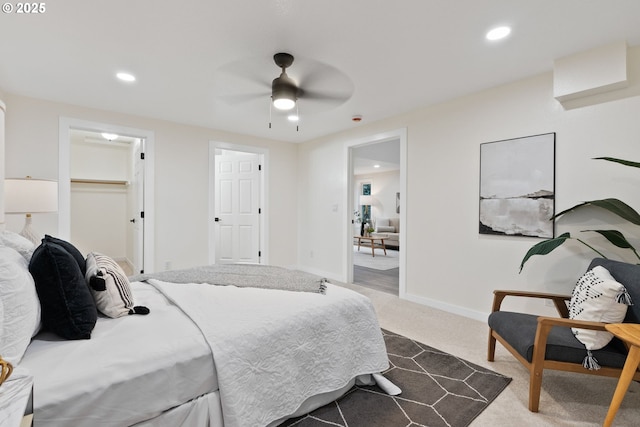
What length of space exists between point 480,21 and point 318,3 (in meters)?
1.07

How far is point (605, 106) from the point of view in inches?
91.4

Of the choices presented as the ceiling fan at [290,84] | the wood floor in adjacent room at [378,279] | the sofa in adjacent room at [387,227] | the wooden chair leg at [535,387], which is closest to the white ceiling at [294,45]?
the ceiling fan at [290,84]

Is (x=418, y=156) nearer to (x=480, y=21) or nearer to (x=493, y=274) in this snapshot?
(x=493, y=274)

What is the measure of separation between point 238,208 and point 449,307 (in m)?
3.74

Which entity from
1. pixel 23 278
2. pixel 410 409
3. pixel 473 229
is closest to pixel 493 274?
pixel 473 229

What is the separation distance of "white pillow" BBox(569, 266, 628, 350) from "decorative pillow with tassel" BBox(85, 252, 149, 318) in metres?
2.47

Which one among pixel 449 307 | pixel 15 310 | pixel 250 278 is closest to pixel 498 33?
pixel 250 278

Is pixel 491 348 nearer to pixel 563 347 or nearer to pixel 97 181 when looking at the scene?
pixel 563 347

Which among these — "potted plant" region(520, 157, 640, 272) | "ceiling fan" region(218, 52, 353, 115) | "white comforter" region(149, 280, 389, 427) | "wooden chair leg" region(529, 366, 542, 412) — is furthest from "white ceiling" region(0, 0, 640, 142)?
"wooden chair leg" region(529, 366, 542, 412)

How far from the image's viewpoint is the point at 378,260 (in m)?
6.65

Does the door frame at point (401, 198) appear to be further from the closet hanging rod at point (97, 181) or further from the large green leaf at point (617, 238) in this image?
the closet hanging rod at point (97, 181)

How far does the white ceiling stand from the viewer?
1.81 m

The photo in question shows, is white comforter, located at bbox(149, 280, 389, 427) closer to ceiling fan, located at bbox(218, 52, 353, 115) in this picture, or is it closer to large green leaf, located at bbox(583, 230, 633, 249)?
ceiling fan, located at bbox(218, 52, 353, 115)

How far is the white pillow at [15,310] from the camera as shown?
3.33 feet
